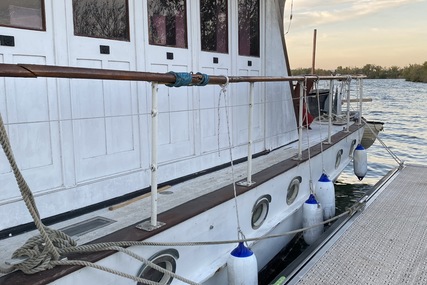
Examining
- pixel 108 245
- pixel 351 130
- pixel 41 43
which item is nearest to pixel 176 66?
pixel 41 43

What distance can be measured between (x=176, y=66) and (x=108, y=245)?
2163mm

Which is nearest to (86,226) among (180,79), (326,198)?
(180,79)

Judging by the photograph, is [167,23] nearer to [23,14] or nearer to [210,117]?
[210,117]

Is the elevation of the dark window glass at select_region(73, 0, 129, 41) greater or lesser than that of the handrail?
greater

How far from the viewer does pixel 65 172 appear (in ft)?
9.53

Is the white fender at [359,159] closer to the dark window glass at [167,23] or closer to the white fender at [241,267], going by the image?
the dark window glass at [167,23]

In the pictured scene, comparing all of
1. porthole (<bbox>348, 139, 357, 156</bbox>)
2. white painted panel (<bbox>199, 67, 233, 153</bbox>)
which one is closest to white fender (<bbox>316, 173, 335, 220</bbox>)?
white painted panel (<bbox>199, 67, 233, 153</bbox>)

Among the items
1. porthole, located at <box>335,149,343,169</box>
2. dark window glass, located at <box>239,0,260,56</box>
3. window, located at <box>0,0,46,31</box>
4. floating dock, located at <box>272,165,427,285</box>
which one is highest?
dark window glass, located at <box>239,0,260,56</box>

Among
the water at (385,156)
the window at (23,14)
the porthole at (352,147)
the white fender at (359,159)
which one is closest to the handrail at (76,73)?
the window at (23,14)

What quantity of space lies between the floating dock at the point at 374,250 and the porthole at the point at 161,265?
893 millimetres

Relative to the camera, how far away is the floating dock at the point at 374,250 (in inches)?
125

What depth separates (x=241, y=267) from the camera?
115 inches

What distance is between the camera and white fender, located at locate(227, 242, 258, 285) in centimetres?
292

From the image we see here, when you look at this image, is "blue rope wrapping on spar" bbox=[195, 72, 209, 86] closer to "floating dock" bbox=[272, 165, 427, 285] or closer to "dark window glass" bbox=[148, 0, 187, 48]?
"dark window glass" bbox=[148, 0, 187, 48]
